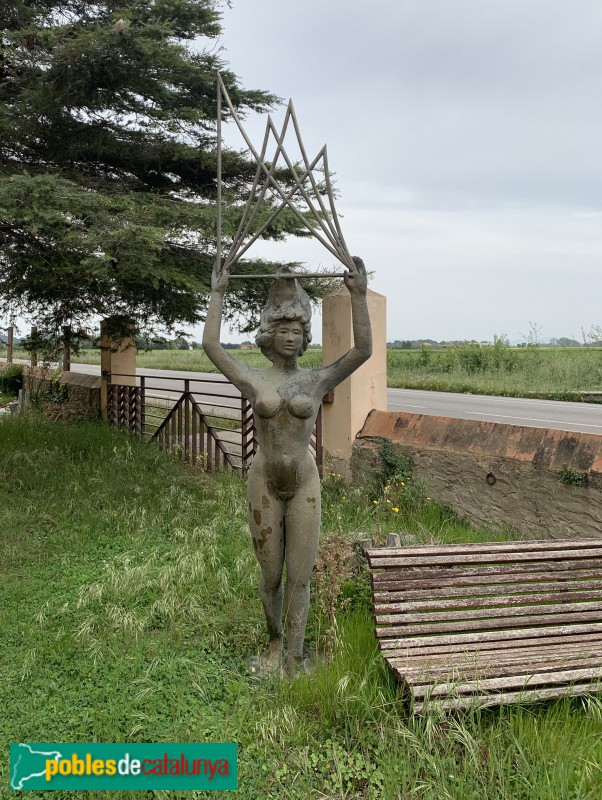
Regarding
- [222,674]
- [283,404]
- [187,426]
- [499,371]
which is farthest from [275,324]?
[499,371]

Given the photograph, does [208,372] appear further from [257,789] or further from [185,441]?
[257,789]

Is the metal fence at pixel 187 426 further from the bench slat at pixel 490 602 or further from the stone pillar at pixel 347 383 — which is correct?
the bench slat at pixel 490 602

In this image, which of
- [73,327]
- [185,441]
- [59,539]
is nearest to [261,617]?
[59,539]

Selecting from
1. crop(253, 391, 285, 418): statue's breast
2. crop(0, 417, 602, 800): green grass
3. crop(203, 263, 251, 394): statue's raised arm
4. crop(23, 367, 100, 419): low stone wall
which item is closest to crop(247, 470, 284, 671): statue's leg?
crop(0, 417, 602, 800): green grass

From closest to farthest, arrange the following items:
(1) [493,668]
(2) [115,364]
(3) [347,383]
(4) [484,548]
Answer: (1) [493,668]
(4) [484,548]
(3) [347,383]
(2) [115,364]

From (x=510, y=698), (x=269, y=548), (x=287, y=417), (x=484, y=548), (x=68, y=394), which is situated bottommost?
(x=510, y=698)

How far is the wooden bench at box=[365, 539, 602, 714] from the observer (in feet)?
8.79

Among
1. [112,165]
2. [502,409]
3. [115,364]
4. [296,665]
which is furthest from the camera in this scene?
[502,409]

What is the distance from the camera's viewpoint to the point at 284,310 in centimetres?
301

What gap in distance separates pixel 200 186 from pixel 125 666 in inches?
240

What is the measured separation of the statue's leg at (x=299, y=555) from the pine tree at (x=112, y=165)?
3.09 meters

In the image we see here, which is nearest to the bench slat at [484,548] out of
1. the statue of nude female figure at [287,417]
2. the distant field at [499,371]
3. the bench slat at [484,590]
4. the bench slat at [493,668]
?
the bench slat at [484,590]

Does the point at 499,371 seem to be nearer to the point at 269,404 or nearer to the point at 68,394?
the point at 68,394

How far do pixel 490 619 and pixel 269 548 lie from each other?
126cm
